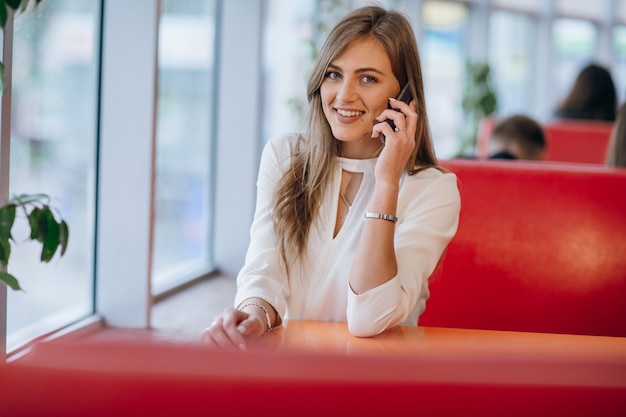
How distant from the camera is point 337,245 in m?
2.03

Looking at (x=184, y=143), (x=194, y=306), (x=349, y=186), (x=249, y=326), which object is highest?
(x=184, y=143)

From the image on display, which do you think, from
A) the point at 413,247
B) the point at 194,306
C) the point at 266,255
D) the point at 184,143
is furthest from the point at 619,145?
the point at 184,143

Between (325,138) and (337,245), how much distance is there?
29cm

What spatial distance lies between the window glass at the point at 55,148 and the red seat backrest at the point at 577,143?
328 cm

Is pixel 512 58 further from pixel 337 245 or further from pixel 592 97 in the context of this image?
pixel 337 245

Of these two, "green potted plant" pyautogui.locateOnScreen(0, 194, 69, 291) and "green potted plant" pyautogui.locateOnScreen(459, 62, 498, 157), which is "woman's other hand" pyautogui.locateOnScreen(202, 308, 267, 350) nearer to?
"green potted plant" pyautogui.locateOnScreen(0, 194, 69, 291)

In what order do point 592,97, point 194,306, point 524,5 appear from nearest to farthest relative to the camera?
point 194,306 → point 592,97 → point 524,5

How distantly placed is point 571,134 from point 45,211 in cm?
499

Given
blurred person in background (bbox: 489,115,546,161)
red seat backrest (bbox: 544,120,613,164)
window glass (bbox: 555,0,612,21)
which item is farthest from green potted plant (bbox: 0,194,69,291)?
window glass (bbox: 555,0,612,21)

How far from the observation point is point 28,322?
407cm

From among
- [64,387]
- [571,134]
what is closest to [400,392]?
[64,387]

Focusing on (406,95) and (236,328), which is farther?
(406,95)

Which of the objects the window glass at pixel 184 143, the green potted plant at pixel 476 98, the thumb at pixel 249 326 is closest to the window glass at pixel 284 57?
the window glass at pixel 184 143

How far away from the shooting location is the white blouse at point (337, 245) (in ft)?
6.23
